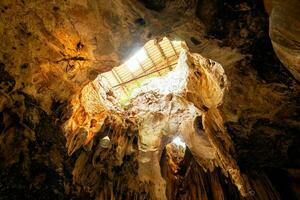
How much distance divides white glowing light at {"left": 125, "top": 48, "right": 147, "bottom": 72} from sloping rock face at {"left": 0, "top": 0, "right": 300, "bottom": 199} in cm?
224

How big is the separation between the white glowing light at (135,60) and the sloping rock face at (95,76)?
2.24 metres

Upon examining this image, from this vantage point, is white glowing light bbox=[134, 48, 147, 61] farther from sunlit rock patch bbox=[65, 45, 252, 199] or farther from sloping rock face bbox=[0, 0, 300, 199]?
sloping rock face bbox=[0, 0, 300, 199]

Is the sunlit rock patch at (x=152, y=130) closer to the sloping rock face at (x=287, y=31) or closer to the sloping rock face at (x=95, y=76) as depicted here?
the sloping rock face at (x=95, y=76)

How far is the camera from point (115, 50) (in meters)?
4.52


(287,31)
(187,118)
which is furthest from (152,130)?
(287,31)

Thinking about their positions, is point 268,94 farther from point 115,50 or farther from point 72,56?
point 72,56

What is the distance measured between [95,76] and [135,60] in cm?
349

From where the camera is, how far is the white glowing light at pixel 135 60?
327 inches

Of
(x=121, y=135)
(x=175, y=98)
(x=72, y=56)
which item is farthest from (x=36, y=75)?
(x=175, y=98)

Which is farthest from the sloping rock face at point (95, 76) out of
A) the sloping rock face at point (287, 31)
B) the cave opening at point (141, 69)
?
the cave opening at point (141, 69)

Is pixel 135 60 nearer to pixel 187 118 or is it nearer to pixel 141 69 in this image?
pixel 141 69

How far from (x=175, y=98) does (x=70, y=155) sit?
11.0 ft

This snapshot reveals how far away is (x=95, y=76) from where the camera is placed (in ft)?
17.0

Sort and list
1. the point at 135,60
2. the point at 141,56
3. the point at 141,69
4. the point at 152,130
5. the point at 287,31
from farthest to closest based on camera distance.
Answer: the point at 141,69 → the point at 135,60 → the point at 141,56 → the point at 152,130 → the point at 287,31
